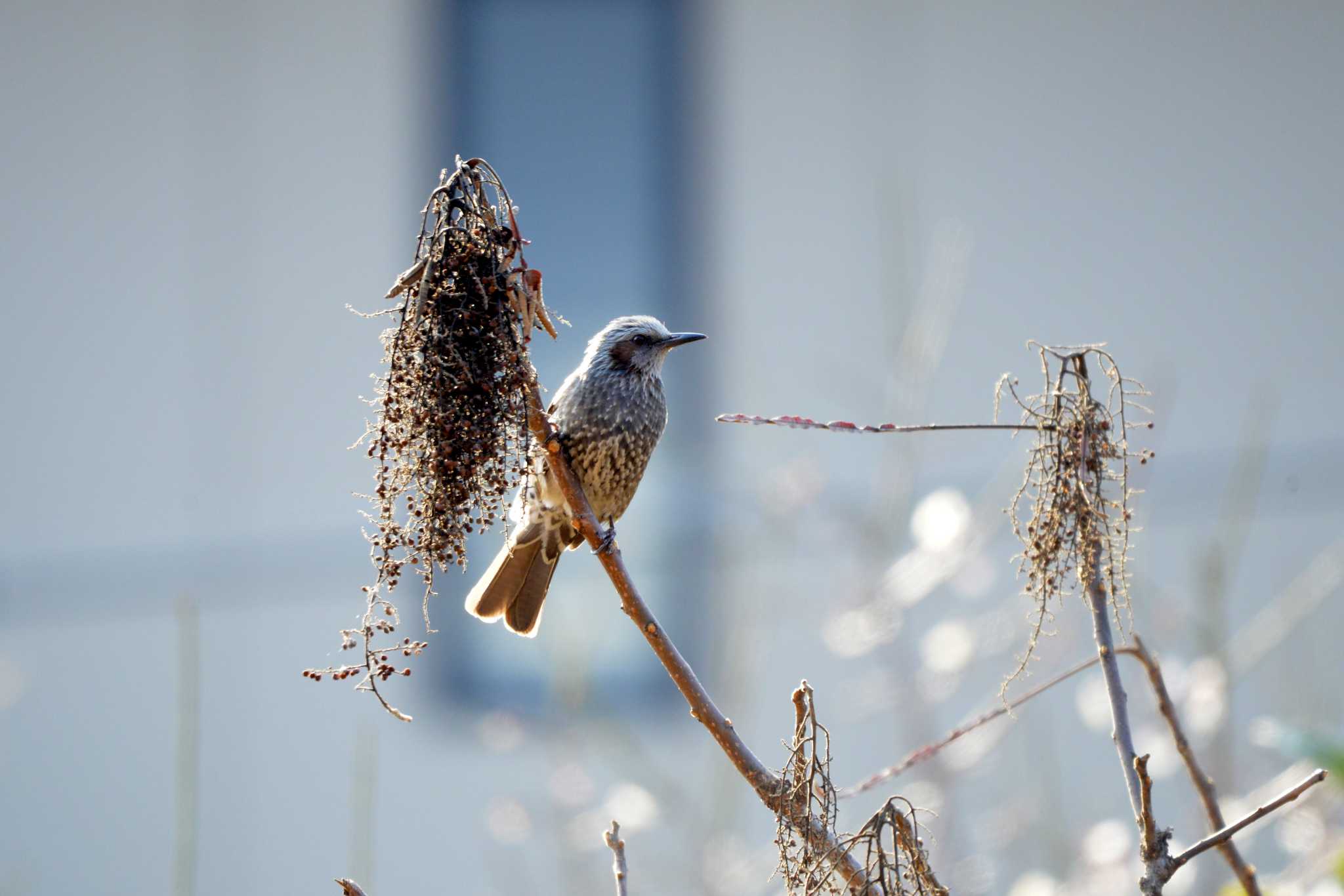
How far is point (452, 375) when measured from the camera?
5.88 ft

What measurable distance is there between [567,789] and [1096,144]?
402 cm

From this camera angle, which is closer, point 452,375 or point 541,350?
point 452,375

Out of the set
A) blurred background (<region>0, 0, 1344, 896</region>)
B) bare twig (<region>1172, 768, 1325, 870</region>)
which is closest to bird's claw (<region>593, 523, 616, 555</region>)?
bare twig (<region>1172, 768, 1325, 870</region>)

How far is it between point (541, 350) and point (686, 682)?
5.00 m

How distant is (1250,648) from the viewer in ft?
15.2

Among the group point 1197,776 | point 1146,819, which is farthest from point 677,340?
point 1146,819

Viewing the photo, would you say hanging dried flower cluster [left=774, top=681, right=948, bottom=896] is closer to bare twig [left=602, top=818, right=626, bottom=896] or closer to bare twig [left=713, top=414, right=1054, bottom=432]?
bare twig [left=602, top=818, right=626, bottom=896]

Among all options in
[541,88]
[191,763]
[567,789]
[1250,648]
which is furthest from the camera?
[541,88]

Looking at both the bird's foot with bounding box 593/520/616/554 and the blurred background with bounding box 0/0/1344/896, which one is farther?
the blurred background with bounding box 0/0/1344/896

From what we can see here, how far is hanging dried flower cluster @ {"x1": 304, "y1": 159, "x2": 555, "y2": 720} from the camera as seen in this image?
179 centimetres

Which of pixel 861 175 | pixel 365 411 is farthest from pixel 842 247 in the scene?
pixel 365 411

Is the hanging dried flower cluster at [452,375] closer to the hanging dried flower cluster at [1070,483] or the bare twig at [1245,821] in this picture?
the hanging dried flower cluster at [1070,483]

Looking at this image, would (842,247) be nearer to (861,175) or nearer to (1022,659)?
(861,175)

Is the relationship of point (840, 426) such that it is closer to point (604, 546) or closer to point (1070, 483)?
point (1070, 483)
